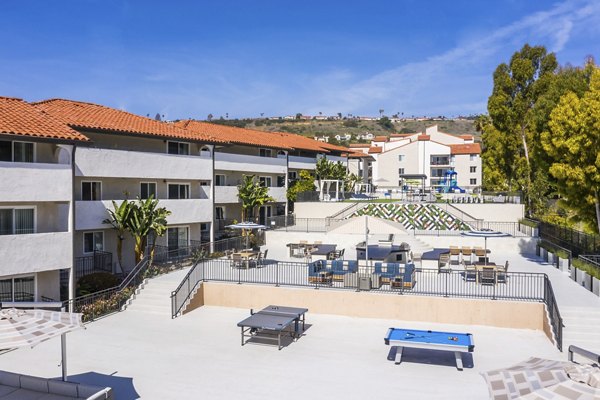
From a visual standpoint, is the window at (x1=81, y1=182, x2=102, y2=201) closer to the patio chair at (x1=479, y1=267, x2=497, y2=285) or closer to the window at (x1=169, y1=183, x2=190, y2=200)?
the window at (x1=169, y1=183, x2=190, y2=200)

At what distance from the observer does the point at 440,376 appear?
51.4 ft

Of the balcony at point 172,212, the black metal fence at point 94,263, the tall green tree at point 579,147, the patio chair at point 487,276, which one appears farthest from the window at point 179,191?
the tall green tree at point 579,147

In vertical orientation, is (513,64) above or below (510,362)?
above

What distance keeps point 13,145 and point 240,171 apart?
2348cm

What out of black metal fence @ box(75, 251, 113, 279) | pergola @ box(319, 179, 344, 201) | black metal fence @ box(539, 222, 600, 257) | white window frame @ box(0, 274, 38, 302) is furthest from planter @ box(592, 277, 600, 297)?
pergola @ box(319, 179, 344, 201)

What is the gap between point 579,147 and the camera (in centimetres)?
2567

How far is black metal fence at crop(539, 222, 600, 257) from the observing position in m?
29.2

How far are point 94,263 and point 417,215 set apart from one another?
94.9ft

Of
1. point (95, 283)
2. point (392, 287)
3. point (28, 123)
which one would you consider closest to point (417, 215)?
point (392, 287)

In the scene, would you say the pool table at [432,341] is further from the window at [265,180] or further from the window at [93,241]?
the window at [265,180]

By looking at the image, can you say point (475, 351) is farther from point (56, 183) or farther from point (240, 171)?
point (240, 171)

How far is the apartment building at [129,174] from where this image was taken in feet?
91.3

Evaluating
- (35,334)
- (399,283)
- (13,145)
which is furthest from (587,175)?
(13,145)

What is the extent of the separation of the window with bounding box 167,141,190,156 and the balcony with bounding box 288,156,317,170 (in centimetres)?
1914
